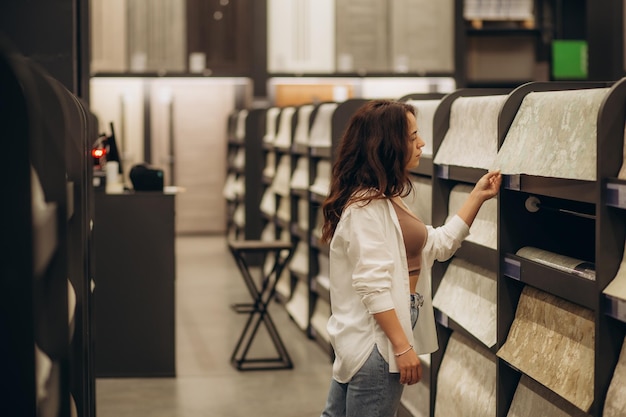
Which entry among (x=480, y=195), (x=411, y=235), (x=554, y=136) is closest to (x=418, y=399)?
(x=480, y=195)

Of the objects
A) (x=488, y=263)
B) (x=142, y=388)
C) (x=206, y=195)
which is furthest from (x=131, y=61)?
(x=488, y=263)

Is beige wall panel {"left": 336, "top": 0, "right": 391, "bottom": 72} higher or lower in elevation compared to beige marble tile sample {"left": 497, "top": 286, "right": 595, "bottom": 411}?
higher

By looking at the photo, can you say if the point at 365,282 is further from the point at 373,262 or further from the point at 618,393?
the point at 618,393

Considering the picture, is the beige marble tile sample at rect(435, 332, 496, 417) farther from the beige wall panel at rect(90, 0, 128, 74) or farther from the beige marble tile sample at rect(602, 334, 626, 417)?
the beige wall panel at rect(90, 0, 128, 74)

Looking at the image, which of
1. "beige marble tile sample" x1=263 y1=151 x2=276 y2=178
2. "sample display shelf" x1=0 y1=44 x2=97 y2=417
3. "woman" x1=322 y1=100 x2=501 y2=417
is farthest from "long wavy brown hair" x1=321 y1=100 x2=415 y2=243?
"beige marble tile sample" x1=263 y1=151 x2=276 y2=178

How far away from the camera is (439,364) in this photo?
14.7 feet

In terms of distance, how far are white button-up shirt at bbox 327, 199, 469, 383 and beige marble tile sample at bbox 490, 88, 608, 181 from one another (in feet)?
1.77

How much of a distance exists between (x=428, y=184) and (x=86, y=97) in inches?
97.3

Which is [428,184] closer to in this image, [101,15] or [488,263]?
[488,263]

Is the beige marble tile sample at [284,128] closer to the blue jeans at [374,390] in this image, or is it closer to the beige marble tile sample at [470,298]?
the beige marble tile sample at [470,298]

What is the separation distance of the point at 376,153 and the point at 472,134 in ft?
4.00

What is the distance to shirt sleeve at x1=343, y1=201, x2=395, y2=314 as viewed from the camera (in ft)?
9.78

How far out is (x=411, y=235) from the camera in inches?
125

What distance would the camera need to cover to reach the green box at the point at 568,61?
10891 millimetres
